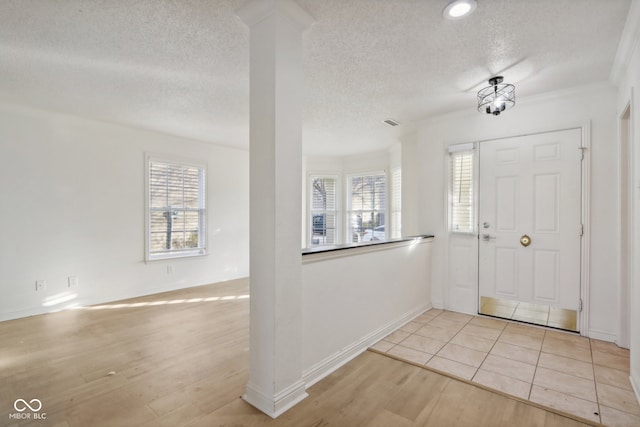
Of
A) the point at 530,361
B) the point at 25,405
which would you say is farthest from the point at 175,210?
the point at 530,361

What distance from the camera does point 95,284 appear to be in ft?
13.9

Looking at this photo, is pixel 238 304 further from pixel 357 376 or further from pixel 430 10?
pixel 430 10

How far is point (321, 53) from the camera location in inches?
97.4

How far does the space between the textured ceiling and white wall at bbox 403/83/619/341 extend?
221 millimetres

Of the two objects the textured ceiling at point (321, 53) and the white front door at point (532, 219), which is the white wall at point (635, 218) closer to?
the textured ceiling at point (321, 53)

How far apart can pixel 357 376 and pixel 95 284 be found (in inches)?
154

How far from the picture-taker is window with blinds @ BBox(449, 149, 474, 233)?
148 inches

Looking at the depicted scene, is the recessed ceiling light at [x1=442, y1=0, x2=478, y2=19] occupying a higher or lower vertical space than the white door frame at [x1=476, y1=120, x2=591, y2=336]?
higher

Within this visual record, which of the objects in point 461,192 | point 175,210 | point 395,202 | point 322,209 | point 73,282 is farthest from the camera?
point 322,209

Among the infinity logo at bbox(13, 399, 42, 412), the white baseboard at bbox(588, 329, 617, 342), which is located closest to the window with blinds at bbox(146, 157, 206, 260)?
the infinity logo at bbox(13, 399, 42, 412)

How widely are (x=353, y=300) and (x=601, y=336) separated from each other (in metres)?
2.48

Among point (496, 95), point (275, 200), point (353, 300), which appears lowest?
point (353, 300)

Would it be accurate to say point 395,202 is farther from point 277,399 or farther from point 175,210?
point 277,399
